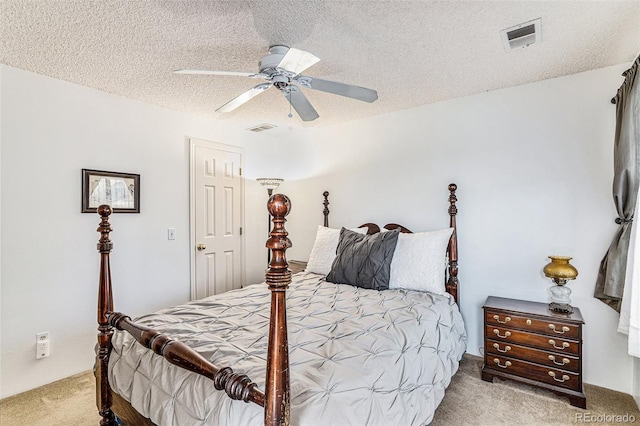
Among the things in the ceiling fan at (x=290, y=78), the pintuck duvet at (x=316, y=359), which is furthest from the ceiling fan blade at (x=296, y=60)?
the pintuck duvet at (x=316, y=359)

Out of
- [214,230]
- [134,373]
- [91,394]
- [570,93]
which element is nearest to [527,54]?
[570,93]

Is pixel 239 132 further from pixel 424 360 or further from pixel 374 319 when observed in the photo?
pixel 424 360

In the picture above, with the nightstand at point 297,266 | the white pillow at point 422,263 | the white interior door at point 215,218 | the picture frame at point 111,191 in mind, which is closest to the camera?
the white pillow at point 422,263

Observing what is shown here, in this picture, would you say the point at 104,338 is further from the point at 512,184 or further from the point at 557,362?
the point at 512,184

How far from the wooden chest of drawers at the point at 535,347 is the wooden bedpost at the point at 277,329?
2.11 m

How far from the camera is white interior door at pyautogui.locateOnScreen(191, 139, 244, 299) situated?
11.8 ft

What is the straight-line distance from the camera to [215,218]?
12.4 feet

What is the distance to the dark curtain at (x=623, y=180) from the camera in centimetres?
202

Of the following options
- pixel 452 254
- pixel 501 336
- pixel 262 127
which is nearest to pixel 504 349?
pixel 501 336

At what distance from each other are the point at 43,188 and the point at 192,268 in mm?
1497

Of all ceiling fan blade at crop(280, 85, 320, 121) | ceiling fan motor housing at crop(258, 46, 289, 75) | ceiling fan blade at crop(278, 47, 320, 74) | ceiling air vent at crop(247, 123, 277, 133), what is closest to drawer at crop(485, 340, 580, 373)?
ceiling fan blade at crop(280, 85, 320, 121)

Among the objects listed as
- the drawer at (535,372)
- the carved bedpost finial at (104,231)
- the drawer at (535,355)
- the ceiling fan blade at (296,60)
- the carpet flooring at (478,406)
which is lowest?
the carpet flooring at (478,406)

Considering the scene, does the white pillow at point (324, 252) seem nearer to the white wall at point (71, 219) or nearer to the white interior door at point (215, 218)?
the white interior door at point (215, 218)

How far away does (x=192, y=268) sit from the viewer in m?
3.53
